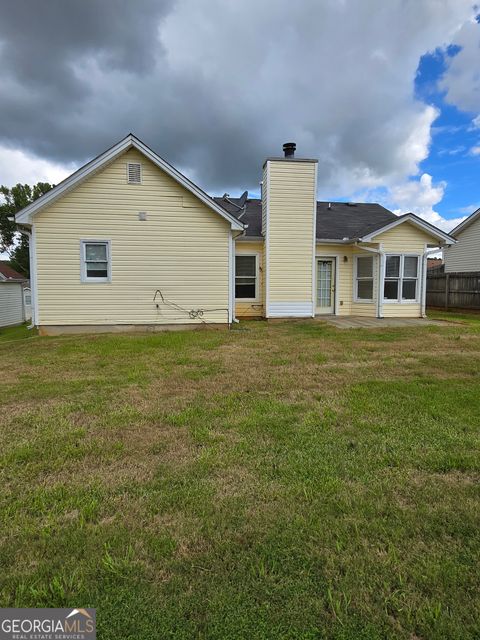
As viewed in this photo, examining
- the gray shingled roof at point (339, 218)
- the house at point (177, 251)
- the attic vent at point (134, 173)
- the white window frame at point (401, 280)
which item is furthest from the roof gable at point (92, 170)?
the white window frame at point (401, 280)

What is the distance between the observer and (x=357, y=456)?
2992mm

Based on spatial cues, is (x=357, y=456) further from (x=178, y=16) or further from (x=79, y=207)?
(x=178, y=16)

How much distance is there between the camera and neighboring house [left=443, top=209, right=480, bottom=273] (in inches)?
751

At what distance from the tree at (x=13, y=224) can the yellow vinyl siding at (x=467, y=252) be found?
1563 inches

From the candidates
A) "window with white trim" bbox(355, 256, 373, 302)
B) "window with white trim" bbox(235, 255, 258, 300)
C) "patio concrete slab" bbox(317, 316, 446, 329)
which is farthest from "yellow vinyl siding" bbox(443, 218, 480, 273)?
"window with white trim" bbox(235, 255, 258, 300)

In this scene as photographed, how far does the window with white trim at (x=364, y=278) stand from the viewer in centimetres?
1318

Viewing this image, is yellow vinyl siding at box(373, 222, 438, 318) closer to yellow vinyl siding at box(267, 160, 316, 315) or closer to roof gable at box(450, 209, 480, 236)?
yellow vinyl siding at box(267, 160, 316, 315)

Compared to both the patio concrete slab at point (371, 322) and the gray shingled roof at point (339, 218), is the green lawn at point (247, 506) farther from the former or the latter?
the gray shingled roof at point (339, 218)

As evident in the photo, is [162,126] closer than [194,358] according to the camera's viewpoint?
No

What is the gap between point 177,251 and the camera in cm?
1079

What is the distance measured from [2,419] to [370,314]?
11.9 m

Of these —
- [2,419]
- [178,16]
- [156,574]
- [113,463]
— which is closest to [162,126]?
[178,16]

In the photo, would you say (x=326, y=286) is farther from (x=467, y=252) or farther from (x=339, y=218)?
(x=467, y=252)

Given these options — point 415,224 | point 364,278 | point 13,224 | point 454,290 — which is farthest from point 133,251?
point 13,224
